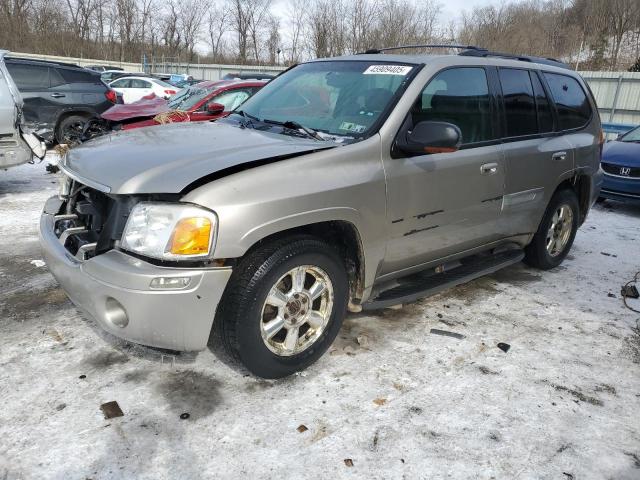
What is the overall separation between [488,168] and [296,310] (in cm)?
183

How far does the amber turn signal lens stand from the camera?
2.38 meters

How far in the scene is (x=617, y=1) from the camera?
5475cm

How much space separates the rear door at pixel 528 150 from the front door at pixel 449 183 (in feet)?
0.55

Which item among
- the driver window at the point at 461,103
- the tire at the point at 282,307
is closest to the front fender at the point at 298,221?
the tire at the point at 282,307

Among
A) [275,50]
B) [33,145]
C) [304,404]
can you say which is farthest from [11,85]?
[275,50]

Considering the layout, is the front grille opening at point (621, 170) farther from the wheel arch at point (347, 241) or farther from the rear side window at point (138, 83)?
the rear side window at point (138, 83)

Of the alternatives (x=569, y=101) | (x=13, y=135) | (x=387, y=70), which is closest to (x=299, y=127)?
(x=387, y=70)

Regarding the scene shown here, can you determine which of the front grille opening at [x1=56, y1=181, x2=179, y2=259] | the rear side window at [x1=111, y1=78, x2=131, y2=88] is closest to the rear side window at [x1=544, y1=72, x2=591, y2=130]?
the front grille opening at [x1=56, y1=181, x2=179, y2=259]

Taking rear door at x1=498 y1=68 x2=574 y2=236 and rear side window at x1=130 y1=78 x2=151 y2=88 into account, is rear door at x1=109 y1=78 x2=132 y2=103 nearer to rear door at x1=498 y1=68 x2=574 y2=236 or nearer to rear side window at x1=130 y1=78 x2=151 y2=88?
rear side window at x1=130 y1=78 x2=151 y2=88

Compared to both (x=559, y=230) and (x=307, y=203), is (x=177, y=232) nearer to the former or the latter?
(x=307, y=203)

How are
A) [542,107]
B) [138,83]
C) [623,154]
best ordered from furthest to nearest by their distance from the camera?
1. [138,83]
2. [623,154]
3. [542,107]

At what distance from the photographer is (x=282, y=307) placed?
2799mm

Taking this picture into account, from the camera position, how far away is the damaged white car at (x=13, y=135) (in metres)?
6.43

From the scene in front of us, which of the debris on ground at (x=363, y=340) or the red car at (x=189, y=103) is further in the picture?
the red car at (x=189, y=103)
